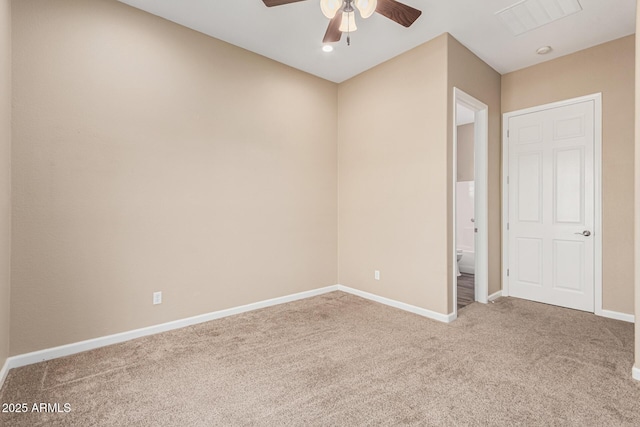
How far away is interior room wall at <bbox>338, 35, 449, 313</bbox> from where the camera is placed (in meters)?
3.36

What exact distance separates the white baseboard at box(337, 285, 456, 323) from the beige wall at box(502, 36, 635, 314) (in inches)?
69.7

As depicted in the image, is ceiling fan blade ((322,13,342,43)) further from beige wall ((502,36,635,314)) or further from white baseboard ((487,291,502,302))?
white baseboard ((487,291,502,302))

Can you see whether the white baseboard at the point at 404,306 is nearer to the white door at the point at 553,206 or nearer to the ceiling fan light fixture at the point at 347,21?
the white door at the point at 553,206

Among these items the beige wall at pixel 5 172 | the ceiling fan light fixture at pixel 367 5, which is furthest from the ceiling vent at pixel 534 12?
the beige wall at pixel 5 172

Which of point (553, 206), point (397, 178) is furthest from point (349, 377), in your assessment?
point (553, 206)

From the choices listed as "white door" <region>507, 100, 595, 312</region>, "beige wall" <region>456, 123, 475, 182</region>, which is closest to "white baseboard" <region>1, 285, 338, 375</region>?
"white door" <region>507, 100, 595, 312</region>

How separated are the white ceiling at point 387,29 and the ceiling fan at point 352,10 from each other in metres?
0.44

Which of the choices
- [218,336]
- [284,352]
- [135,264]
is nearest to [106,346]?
[135,264]

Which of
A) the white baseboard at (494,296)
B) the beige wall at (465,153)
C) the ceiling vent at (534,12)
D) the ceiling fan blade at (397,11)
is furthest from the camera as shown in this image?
the beige wall at (465,153)

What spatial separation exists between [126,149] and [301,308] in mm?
2396

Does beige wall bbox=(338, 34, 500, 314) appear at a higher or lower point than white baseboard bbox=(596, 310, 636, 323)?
higher

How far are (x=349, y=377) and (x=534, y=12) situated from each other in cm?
346

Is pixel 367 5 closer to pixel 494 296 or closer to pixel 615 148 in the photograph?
pixel 615 148

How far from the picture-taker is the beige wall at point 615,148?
330 cm
